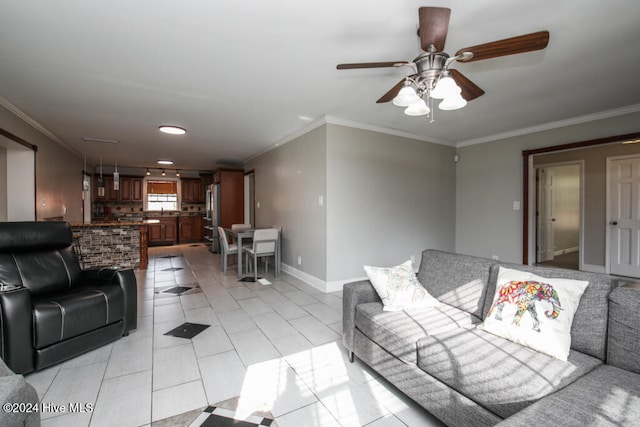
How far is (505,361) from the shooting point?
1336 millimetres

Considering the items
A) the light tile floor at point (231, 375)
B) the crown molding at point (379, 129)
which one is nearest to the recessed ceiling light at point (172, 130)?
the crown molding at point (379, 129)

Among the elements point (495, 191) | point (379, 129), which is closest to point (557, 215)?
point (495, 191)

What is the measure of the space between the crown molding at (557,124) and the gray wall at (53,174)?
6.87m

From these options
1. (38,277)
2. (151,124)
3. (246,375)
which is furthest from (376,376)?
(151,124)

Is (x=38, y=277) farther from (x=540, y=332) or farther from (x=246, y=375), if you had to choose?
Answer: (x=540, y=332)

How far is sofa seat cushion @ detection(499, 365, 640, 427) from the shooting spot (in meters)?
0.97

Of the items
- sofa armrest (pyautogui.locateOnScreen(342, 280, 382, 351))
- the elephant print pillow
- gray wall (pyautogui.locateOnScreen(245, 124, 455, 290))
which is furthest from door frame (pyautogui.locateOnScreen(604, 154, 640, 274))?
sofa armrest (pyautogui.locateOnScreen(342, 280, 382, 351))

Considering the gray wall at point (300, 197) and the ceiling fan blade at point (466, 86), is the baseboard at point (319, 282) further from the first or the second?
the ceiling fan blade at point (466, 86)

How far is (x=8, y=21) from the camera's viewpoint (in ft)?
6.29

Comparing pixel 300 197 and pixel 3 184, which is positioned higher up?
pixel 3 184

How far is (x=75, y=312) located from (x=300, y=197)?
3071mm

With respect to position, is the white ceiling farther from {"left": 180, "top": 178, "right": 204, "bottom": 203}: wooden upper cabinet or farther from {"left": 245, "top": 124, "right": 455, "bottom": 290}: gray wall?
{"left": 180, "top": 178, "right": 204, "bottom": 203}: wooden upper cabinet

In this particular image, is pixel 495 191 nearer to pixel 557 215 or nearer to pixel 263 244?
pixel 557 215

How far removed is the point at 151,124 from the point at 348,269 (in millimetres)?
3640
